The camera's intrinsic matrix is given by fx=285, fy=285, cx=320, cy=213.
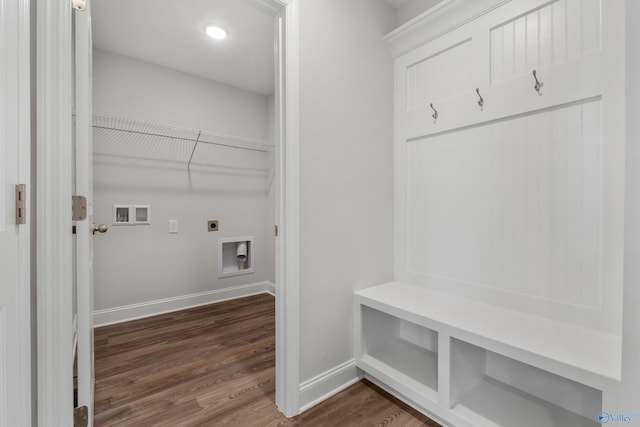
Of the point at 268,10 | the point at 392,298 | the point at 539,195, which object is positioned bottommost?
the point at 392,298

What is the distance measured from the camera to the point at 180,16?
2082 millimetres

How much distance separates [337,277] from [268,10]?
149cm

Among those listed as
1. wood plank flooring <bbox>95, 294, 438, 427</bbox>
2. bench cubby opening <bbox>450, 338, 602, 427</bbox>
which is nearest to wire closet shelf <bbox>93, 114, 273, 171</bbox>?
wood plank flooring <bbox>95, 294, 438, 427</bbox>

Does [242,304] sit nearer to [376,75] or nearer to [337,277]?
[337,277]

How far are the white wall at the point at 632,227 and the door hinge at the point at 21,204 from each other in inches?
61.7

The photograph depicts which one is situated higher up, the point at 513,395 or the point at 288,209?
the point at 288,209

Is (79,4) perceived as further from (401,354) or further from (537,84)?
(401,354)

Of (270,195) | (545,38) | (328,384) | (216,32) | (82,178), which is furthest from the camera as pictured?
(270,195)

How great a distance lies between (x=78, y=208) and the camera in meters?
1.02

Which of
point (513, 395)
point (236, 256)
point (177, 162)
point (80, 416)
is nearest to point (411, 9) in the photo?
point (513, 395)

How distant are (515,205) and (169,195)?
2902mm

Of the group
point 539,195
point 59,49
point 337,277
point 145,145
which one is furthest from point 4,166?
point 145,145

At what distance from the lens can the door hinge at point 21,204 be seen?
0.76m

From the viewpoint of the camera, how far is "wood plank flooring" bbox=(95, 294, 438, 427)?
1448mm
